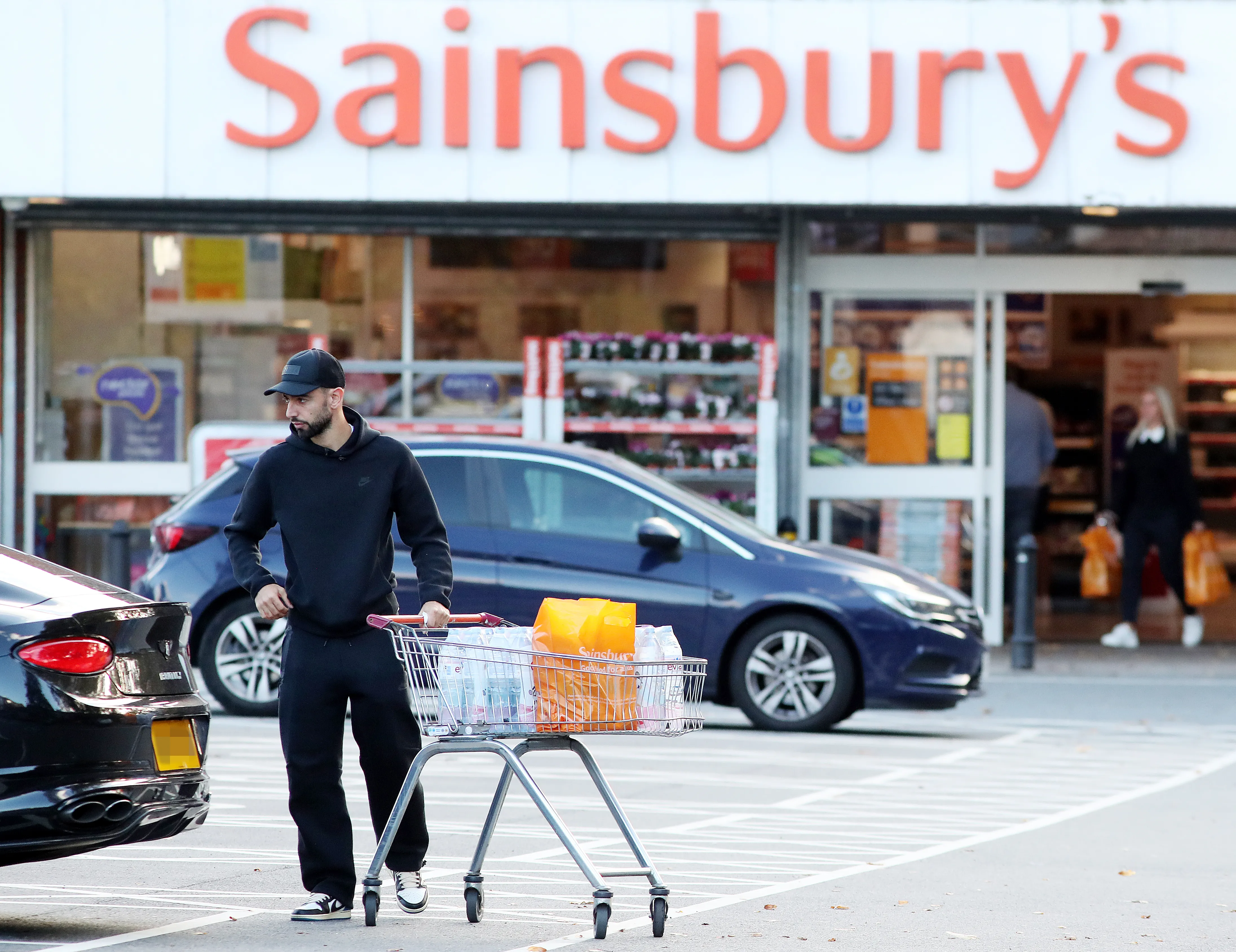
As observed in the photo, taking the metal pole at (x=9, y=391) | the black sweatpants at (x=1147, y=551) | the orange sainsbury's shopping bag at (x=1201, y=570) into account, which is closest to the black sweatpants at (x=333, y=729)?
the metal pole at (x=9, y=391)

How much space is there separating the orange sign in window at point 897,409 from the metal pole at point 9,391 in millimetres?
6856

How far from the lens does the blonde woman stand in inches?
617

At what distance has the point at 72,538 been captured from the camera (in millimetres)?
15812

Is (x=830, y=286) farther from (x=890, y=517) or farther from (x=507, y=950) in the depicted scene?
(x=507, y=950)

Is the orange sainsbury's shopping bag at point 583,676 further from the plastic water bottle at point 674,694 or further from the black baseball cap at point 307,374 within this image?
the black baseball cap at point 307,374

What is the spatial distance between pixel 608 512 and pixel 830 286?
17.1 feet

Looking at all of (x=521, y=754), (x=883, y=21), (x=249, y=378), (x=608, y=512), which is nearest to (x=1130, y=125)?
(x=883, y=21)

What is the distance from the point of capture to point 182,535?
11266 mm

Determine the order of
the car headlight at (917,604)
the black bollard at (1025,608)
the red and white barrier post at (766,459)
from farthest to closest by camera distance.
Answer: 1. the red and white barrier post at (766,459)
2. the black bollard at (1025,608)
3. the car headlight at (917,604)

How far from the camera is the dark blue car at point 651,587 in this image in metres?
10.9

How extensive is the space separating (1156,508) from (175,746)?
1131 cm

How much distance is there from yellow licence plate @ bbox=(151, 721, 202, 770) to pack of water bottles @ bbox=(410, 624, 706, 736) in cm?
80

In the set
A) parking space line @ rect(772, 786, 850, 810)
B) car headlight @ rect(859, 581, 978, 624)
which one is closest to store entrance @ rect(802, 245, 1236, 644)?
car headlight @ rect(859, 581, 978, 624)

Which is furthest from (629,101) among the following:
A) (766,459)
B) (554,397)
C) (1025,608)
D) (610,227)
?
(1025,608)
